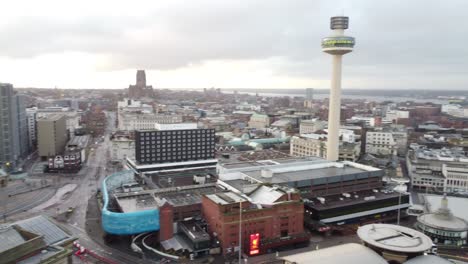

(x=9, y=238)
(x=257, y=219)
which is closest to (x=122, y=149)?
(x=257, y=219)

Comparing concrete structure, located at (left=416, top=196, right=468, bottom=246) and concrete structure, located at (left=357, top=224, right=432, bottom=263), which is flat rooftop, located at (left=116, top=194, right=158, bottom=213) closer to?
concrete structure, located at (left=357, top=224, right=432, bottom=263)

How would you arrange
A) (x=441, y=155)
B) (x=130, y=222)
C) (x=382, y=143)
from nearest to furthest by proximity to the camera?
(x=130, y=222) < (x=441, y=155) < (x=382, y=143)

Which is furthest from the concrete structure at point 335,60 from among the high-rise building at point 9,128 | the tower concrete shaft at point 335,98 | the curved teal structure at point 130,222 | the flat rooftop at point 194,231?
the high-rise building at point 9,128

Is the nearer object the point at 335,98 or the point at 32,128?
the point at 335,98

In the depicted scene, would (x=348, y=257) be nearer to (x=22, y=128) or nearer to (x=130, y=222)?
(x=130, y=222)

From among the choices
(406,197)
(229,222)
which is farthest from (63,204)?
(406,197)

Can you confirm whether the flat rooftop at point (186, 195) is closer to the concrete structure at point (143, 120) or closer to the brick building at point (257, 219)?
the brick building at point (257, 219)
